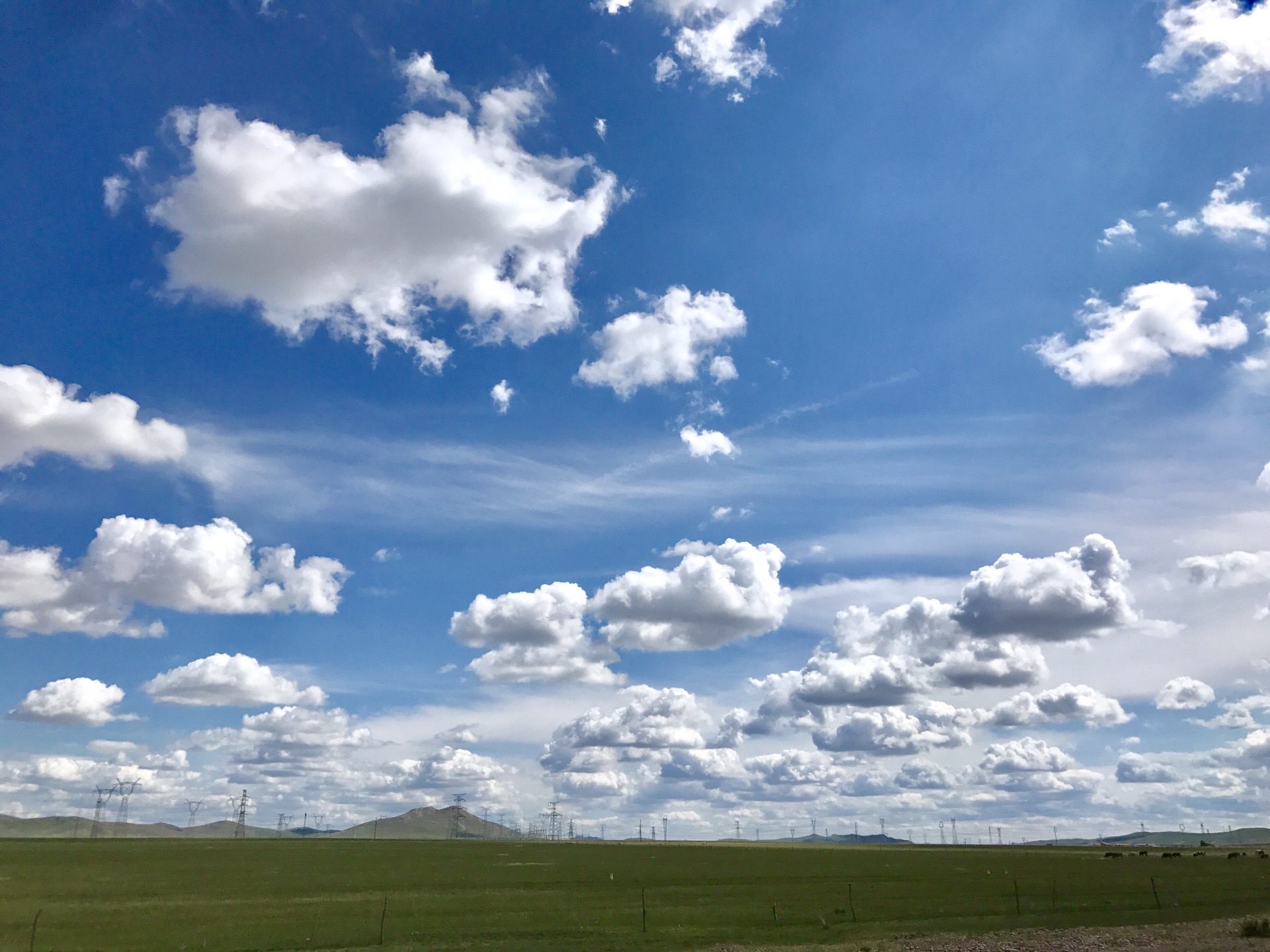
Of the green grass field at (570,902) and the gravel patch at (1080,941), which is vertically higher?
the gravel patch at (1080,941)

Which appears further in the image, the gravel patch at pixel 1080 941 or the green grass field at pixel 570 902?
the green grass field at pixel 570 902

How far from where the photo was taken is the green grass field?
190ft

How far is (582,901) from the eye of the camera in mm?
81188

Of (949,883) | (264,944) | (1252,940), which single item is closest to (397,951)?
(264,944)

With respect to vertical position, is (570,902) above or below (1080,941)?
below

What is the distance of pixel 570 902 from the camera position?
3150 inches

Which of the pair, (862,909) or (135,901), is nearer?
(862,909)

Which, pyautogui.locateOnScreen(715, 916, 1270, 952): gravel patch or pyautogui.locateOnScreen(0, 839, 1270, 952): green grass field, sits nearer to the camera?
pyautogui.locateOnScreen(715, 916, 1270, 952): gravel patch

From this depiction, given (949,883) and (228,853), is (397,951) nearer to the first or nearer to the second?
(949,883)

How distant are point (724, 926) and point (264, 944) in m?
31.5

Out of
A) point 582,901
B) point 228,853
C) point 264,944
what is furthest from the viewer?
point 228,853

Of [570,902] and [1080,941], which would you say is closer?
[1080,941]

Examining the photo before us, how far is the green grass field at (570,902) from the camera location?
5778cm

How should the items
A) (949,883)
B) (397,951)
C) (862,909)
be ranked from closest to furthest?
(397,951), (862,909), (949,883)
